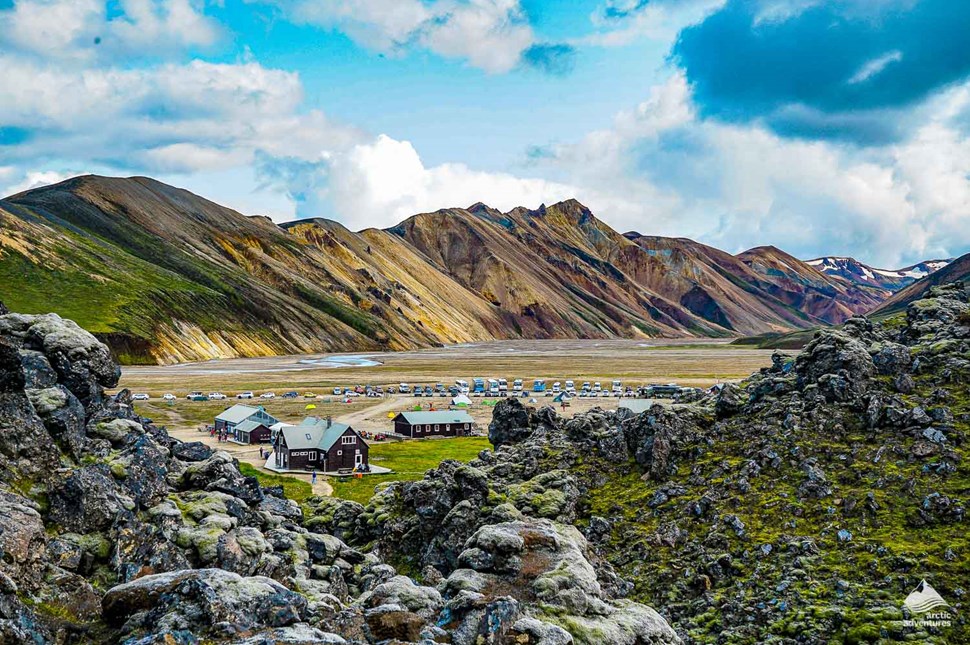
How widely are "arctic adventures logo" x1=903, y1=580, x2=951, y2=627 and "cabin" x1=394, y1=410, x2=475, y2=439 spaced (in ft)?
259

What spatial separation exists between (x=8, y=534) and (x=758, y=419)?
129 feet

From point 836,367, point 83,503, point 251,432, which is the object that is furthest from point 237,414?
point 836,367

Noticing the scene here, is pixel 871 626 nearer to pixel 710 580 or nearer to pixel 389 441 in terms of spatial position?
pixel 710 580

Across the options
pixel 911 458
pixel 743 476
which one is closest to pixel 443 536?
pixel 743 476

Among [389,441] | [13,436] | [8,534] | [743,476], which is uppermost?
[13,436]

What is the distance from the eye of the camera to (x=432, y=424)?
102188 millimetres

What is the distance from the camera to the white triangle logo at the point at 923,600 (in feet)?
86.5

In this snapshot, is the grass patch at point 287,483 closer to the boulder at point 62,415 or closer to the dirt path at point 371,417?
the dirt path at point 371,417

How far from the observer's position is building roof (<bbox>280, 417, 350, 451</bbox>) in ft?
250

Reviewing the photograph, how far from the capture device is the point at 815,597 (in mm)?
28406

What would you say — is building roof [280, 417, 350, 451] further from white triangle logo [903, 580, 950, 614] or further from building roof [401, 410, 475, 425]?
white triangle logo [903, 580, 950, 614]

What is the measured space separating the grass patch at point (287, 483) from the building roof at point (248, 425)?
696 inches

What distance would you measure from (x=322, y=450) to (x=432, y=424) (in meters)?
28.2

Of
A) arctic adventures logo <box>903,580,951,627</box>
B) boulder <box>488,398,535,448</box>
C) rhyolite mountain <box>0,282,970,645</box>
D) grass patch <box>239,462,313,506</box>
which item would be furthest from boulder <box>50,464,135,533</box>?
grass patch <box>239,462,313,506</box>
